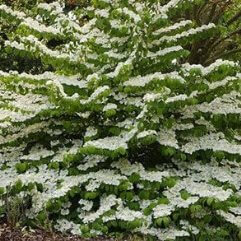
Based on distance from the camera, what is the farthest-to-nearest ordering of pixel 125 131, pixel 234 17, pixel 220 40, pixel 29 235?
pixel 234 17 → pixel 220 40 → pixel 125 131 → pixel 29 235

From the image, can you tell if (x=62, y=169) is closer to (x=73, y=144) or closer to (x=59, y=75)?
(x=73, y=144)

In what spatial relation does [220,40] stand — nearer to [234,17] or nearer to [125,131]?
[234,17]

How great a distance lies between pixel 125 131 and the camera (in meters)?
6.04

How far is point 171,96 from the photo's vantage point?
19.9ft

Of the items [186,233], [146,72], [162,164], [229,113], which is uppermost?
Result: [146,72]

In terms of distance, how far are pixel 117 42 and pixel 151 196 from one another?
1847mm

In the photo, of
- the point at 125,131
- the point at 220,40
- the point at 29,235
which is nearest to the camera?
the point at 29,235

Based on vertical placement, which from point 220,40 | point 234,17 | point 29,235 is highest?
point 234,17

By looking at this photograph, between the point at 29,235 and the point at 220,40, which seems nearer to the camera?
the point at 29,235

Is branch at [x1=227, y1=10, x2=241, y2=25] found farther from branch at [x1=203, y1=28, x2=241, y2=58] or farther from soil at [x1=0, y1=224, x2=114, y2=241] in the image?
soil at [x1=0, y1=224, x2=114, y2=241]

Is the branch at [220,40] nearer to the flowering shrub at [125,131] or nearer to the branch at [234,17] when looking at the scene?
the branch at [234,17]

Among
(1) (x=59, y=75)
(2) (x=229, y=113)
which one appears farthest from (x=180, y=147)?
(1) (x=59, y=75)

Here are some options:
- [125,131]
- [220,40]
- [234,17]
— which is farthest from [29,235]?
[234,17]

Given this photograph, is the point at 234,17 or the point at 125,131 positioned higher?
the point at 234,17
